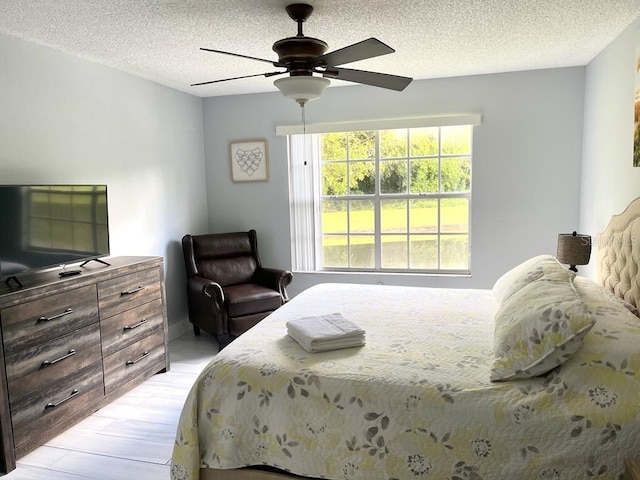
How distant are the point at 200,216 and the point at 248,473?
3.54 metres

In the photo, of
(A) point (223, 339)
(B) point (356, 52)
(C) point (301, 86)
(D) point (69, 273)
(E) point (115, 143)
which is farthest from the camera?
(A) point (223, 339)

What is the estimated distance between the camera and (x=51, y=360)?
2662mm

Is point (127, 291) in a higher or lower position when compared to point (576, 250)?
lower

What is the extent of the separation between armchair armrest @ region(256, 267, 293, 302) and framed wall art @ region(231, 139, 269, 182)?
1.05 metres

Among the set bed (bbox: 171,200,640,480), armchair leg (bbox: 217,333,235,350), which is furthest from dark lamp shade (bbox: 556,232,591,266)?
armchair leg (bbox: 217,333,235,350)

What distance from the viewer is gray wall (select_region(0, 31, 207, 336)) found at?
2992 mm

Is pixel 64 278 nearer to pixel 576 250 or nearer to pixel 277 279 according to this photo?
pixel 277 279

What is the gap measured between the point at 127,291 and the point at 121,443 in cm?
104

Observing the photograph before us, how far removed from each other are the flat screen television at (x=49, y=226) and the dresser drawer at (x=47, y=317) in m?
0.20

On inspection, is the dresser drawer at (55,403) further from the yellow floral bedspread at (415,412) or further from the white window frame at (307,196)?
the white window frame at (307,196)

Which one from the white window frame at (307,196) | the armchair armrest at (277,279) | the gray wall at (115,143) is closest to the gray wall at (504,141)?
the white window frame at (307,196)

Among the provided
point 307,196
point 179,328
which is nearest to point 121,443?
point 179,328

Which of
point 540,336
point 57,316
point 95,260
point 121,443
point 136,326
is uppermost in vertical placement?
point 95,260

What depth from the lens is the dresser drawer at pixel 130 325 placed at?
3105 millimetres
